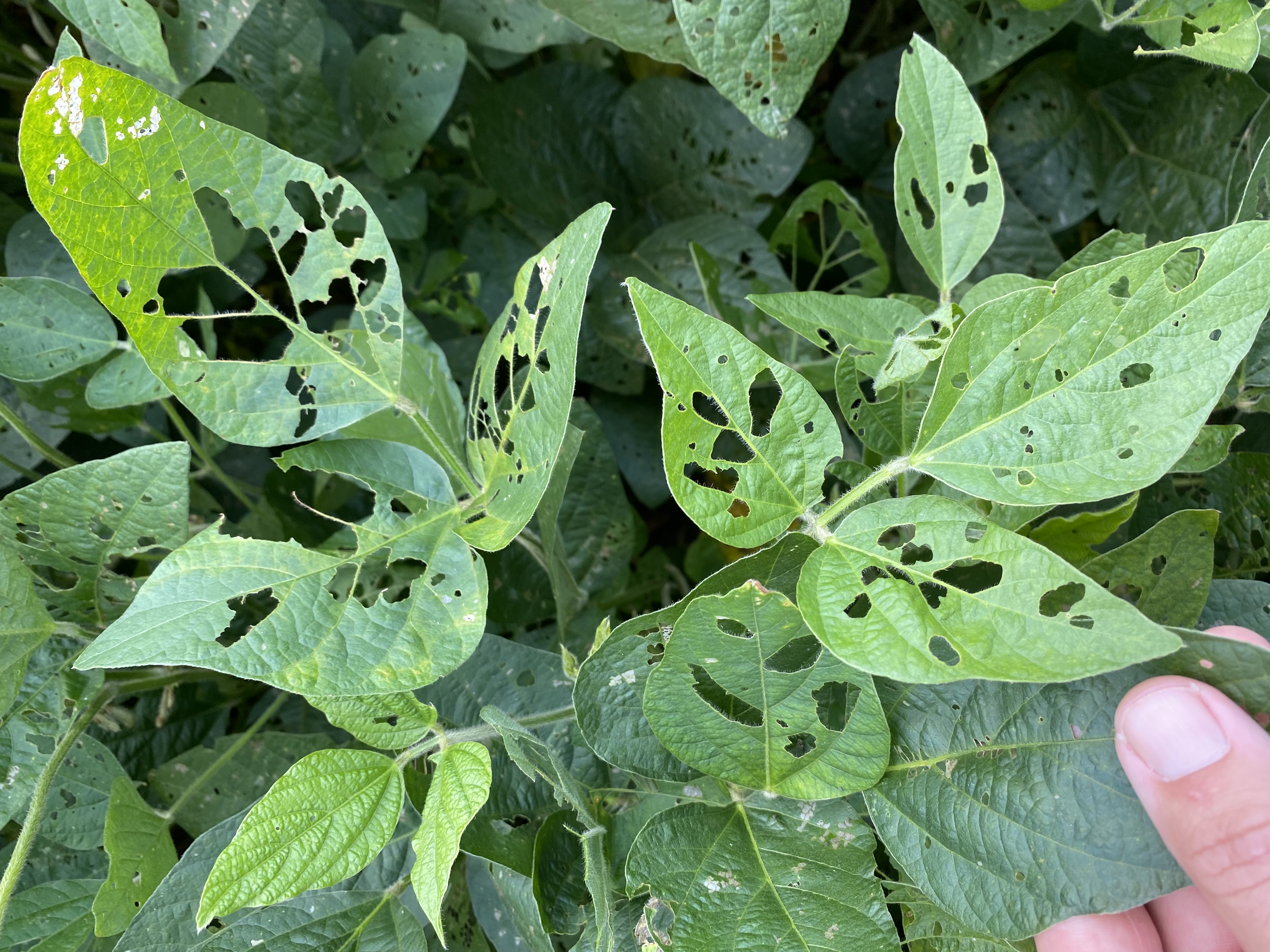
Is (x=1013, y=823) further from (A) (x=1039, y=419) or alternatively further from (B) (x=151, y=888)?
(B) (x=151, y=888)

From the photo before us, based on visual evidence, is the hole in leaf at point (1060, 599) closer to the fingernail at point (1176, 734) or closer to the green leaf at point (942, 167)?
the fingernail at point (1176, 734)

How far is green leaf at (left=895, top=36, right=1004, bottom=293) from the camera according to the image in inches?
35.8

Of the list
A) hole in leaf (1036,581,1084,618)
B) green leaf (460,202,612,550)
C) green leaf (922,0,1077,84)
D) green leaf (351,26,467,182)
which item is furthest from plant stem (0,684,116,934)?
green leaf (922,0,1077,84)

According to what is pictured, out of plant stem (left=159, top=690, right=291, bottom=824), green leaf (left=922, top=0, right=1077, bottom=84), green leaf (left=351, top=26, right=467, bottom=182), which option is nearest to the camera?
plant stem (left=159, top=690, right=291, bottom=824)

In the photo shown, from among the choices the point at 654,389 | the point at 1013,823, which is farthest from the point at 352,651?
the point at 654,389

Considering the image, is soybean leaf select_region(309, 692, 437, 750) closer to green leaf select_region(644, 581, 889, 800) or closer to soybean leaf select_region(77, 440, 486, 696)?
soybean leaf select_region(77, 440, 486, 696)

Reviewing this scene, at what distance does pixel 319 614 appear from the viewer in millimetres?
777

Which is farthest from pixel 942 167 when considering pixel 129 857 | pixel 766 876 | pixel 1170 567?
pixel 129 857

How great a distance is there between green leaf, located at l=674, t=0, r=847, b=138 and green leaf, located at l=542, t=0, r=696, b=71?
0.18 meters

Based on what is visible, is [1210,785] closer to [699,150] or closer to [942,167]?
[942,167]

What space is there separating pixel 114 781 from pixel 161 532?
333mm

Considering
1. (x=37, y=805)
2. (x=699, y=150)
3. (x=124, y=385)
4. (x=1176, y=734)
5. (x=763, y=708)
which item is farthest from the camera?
(x=699, y=150)

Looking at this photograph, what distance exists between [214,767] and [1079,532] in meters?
1.12

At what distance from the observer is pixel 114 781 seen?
0.99 meters
